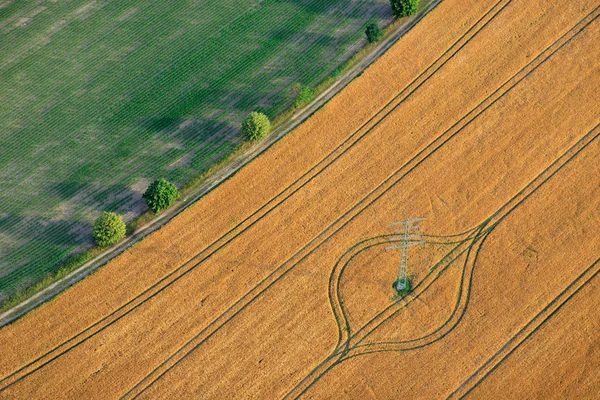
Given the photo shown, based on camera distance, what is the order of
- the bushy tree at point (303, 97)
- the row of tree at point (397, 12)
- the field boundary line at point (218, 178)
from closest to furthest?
the field boundary line at point (218, 178)
the bushy tree at point (303, 97)
the row of tree at point (397, 12)

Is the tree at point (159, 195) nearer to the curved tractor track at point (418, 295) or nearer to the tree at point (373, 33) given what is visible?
the curved tractor track at point (418, 295)

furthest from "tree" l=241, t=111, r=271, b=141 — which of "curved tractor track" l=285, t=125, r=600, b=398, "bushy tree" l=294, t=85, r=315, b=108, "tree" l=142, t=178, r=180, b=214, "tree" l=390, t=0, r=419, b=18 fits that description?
"tree" l=390, t=0, r=419, b=18

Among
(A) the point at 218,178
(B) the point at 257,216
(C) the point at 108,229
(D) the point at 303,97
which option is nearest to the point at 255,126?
(A) the point at 218,178

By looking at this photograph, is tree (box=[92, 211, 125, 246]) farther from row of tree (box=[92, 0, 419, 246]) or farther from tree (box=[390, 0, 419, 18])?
tree (box=[390, 0, 419, 18])

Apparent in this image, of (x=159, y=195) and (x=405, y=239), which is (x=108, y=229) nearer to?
(x=159, y=195)

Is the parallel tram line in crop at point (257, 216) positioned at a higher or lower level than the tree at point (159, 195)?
lower

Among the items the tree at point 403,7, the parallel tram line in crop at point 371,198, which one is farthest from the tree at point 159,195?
the tree at point 403,7

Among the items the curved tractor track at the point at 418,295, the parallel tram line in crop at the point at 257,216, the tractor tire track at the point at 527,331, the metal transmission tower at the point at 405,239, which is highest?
the parallel tram line in crop at the point at 257,216

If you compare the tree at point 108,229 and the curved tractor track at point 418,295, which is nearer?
the curved tractor track at point 418,295
